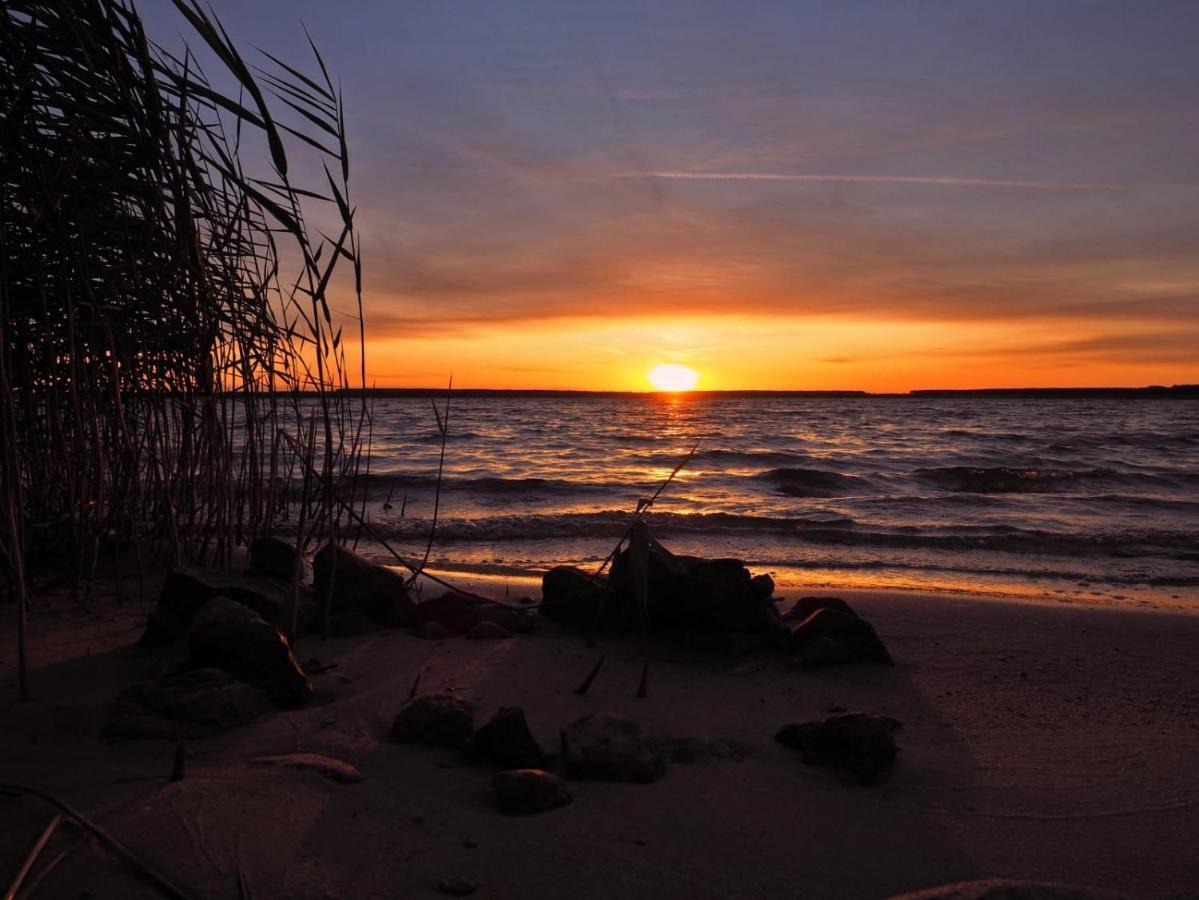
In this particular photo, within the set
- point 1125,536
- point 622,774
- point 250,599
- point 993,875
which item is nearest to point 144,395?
point 250,599

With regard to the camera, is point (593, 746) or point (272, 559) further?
point (272, 559)

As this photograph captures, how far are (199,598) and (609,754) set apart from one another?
2.03m

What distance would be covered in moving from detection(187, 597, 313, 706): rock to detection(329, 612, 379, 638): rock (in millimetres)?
947

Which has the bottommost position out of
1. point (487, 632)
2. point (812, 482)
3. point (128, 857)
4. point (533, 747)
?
point (812, 482)

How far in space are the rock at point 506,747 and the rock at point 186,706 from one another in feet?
2.49

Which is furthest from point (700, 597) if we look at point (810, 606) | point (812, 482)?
point (812, 482)

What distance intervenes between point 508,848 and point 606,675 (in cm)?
154

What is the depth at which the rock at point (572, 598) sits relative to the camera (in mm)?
A: 4141

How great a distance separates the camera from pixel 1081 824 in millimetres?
2205

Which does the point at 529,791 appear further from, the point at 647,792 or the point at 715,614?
the point at 715,614

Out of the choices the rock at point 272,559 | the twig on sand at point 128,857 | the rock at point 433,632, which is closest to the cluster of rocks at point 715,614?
the rock at point 433,632

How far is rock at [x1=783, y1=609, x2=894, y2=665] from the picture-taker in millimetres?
3691

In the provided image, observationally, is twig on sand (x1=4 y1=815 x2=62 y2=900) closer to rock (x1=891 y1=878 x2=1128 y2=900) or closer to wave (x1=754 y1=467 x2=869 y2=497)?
rock (x1=891 y1=878 x2=1128 y2=900)

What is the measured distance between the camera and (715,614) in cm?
379
